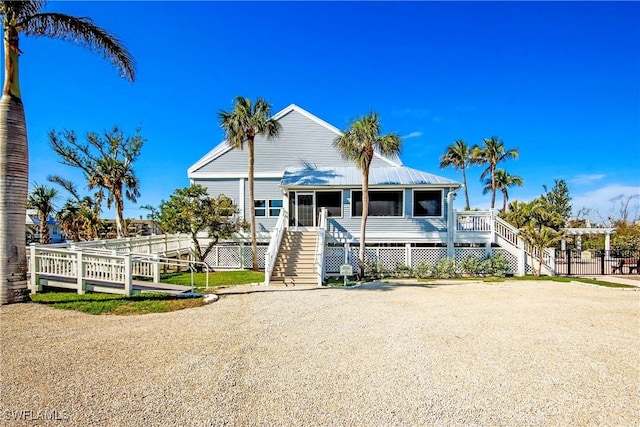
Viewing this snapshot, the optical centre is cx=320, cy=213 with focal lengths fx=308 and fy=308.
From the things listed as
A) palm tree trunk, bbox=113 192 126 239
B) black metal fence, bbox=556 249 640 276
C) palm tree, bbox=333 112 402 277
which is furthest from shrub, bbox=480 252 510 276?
palm tree trunk, bbox=113 192 126 239

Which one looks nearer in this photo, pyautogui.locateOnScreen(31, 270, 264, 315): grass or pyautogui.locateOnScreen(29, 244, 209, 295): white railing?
pyautogui.locateOnScreen(31, 270, 264, 315): grass

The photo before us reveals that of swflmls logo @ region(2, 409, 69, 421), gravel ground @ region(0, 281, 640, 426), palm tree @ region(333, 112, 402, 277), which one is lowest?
gravel ground @ region(0, 281, 640, 426)

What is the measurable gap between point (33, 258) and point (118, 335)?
5.84 m

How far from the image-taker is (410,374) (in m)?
4.30

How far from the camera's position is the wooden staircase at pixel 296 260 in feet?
40.7

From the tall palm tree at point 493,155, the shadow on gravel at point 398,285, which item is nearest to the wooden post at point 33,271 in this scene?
the shadow on gravel at point 398,285

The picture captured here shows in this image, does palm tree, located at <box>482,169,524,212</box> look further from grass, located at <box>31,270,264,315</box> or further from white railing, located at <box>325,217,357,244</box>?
grass, located at <box>31,270,264,315</box>

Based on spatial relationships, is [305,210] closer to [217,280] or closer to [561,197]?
[217,280]

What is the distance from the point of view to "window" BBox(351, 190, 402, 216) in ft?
53.4

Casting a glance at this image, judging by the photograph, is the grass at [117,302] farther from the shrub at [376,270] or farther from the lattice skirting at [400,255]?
the shrub at [376,270]

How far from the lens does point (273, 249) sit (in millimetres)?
13070

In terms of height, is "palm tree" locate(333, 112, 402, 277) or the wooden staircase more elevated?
"palm tree" locate(333, 112, 402, 277)

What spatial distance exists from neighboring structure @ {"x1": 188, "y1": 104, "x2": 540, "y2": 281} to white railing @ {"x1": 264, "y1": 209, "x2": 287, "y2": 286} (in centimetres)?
9

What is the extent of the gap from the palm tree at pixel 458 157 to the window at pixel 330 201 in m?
19.8
